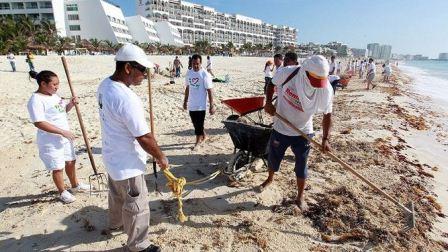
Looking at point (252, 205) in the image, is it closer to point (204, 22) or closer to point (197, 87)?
point (197, 87)

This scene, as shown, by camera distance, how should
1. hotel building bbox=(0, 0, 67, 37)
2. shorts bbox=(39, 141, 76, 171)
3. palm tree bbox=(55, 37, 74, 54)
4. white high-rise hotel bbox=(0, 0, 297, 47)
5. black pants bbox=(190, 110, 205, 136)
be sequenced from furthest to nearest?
white high-rise hotel bbox=(0, 0, 297, 47) < hotel building bbox=(0, 0, 67, 37) < palm tree bbox=(55, 37, 74, 54) < black pants bbox=(190, 110, 205, 136) < shorts bbox=(39, 141, 76, 171)

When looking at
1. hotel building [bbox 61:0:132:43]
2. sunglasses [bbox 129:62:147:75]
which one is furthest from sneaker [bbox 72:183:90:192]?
hotel building [bbox 61:0:132:43]

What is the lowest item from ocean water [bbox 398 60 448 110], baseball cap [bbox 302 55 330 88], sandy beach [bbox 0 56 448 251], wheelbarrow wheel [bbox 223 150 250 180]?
ocean water [bbox 398 60 448 110]

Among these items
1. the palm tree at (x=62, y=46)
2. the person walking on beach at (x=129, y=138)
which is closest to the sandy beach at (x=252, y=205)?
the person walking on beach at (x=129, y=138)

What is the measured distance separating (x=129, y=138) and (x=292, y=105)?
2053mm

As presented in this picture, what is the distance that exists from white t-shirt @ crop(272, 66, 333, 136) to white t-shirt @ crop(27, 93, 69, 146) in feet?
9.08

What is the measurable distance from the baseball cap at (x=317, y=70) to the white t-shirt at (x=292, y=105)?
0.17 m

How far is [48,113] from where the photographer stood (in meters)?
3.77

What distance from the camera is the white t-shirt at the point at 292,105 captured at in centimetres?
367

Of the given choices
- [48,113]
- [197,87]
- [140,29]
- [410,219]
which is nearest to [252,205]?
[410,219]

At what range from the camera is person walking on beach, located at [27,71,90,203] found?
12.0 feet

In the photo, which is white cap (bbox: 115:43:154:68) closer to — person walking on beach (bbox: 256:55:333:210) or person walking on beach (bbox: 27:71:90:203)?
person walking on beach (bbox: 27:71:90:203)

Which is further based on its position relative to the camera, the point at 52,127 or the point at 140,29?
the point at 140,29

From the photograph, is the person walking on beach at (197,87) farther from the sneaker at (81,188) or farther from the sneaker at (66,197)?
the sneaker at (66,197)
